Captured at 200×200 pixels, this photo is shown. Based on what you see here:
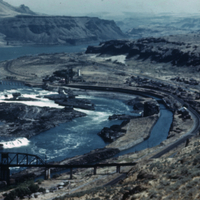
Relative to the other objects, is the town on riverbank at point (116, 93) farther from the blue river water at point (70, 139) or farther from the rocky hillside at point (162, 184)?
the blue river water at point (70, 139)

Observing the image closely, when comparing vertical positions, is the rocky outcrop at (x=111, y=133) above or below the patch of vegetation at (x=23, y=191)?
below

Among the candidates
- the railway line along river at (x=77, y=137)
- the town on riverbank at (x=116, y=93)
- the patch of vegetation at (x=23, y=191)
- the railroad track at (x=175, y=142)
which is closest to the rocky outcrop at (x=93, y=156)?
the town on riverbank at (x=116, y=93)

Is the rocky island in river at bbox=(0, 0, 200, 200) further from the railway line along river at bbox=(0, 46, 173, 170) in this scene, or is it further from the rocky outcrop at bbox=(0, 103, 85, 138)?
the railway line along river at bbox=(0, 46, 173, 170)

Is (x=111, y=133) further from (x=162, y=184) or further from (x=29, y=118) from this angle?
(x=162, y=184)

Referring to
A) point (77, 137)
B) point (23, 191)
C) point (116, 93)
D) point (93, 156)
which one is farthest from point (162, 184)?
point (116, 93)

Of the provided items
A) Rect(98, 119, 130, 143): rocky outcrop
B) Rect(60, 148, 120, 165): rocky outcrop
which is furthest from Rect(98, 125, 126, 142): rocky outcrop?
Rect(60, 148, 120, 165): rocky outcrop

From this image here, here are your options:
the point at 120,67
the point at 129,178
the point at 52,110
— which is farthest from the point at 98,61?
the point at 129,178
